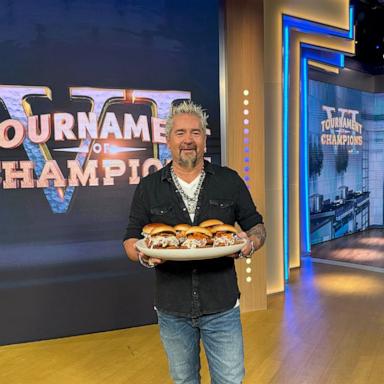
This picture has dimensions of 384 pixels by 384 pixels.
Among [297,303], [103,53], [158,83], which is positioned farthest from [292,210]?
[103,53]

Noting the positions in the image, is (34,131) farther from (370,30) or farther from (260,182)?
(370,30)

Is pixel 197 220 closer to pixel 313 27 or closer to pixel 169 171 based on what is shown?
pixel 169 171

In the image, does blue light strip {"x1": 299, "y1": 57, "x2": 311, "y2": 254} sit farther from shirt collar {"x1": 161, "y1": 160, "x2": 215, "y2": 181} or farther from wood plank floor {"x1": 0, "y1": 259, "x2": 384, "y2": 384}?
shirt collar {"x1": 161, "y1": 160, "x2": 215, "y2": 181}

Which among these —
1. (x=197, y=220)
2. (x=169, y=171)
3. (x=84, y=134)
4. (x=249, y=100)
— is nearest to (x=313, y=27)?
(x=249, y=100)

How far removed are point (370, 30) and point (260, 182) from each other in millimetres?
5790

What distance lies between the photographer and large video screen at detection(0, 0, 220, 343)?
3605 millimetres

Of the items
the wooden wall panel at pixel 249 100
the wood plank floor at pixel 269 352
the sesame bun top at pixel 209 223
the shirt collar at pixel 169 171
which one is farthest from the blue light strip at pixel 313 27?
the sesame bun top at pixel 209 223

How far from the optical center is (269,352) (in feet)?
11.2

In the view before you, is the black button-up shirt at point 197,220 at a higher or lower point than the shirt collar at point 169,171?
lower

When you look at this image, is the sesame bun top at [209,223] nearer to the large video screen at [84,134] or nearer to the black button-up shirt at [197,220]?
the black button-up shirt at [197,220]

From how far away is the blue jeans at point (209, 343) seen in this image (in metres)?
1.81

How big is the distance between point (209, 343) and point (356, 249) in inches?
246

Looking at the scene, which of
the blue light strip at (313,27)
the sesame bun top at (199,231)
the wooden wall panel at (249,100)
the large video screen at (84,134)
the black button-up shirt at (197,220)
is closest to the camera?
the sesame bun top at (199,231)

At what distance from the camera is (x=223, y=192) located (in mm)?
1869
